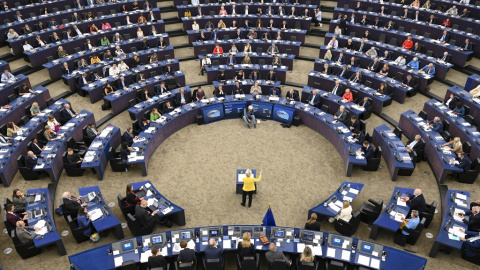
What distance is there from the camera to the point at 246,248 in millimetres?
11328

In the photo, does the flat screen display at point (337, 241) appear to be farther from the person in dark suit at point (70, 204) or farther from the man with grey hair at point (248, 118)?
the man with grey hair at point (248, 118)

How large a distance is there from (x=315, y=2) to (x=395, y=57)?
9.60m

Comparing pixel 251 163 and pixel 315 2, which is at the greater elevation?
pixel 315 2

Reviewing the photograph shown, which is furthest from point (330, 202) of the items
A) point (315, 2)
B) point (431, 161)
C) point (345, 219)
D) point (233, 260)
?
point (315, 2)

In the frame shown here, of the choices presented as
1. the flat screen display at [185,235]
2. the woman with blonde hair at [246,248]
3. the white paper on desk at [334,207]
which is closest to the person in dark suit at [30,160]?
the flat screen display at [185,235]

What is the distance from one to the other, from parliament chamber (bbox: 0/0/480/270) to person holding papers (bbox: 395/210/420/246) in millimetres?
64

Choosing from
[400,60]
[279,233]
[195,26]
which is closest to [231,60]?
[195,26]

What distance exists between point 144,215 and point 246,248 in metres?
3.79

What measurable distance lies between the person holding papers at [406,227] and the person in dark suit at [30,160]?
14030 millimetres

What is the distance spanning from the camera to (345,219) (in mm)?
13219

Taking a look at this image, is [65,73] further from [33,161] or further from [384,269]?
[384,269]

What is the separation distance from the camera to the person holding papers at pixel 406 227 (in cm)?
1247

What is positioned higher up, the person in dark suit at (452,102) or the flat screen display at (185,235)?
the person in dark suit at (452,102)

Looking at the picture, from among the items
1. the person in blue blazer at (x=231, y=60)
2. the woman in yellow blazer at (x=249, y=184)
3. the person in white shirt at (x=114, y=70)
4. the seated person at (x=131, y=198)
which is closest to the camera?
the seated person at (x=131, y=198)
